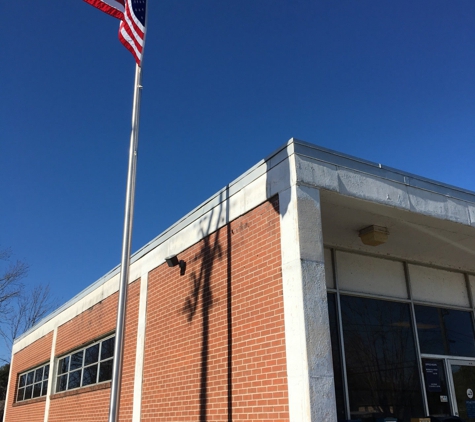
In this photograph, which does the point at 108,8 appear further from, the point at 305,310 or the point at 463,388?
the point at 463,388

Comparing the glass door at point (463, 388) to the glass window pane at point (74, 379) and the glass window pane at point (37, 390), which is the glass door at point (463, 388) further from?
the glass window pane at point (37, 390)

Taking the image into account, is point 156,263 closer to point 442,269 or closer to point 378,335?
point 378,335

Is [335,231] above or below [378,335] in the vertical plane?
above

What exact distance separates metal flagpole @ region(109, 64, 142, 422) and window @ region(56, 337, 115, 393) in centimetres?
492

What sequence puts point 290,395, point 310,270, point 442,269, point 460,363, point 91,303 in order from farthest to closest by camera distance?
point 91,303 < point 442,269 < point 460,363 < point 310,270 < point 290,395

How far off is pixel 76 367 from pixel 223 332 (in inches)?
289

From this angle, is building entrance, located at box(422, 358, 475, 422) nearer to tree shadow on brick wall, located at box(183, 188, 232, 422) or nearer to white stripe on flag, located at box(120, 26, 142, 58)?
tree shadow on brick wall, located at box(183, 188, 232, 422)

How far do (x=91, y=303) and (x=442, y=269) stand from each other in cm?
840

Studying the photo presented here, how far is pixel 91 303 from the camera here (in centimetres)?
1326

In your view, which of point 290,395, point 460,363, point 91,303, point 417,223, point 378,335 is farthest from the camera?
point 91,303

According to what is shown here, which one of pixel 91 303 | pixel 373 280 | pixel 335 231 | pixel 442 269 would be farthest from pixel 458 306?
pixel 91 303

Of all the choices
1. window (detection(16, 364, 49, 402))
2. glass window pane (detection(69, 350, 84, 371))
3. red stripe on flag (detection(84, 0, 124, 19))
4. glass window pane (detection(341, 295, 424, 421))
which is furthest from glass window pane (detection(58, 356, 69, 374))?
red stripe on flag (detection(84, 0, 124, 19))

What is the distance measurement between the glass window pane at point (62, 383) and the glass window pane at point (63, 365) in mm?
159

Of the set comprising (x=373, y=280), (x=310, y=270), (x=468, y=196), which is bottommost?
(x=310, y=270)
